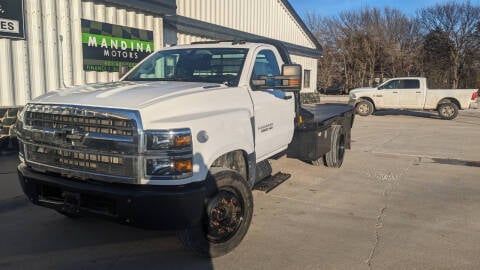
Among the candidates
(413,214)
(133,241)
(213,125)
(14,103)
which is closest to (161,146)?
(213,125)

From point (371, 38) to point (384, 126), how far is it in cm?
2813

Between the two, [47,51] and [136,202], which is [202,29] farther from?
[136,202]

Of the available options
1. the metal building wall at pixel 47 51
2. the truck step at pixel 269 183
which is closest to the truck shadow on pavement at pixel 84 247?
the truck step at pixel 269 183

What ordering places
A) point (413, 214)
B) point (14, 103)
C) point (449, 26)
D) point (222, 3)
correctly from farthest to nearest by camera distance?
point (449, 26), point (222, 3), point (14, 103), point (413, 214)

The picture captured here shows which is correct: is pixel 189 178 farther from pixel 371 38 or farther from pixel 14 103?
pixel 371 38

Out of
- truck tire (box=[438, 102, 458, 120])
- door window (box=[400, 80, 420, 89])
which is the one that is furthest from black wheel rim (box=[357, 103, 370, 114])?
truck tire (box=[438, 102, 458, 120])

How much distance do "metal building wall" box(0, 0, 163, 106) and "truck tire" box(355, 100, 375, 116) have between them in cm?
1409

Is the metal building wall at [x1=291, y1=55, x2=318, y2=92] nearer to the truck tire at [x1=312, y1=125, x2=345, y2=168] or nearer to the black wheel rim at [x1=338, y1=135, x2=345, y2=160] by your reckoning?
the black wheel rim at [x1=338, y1=135, x2=345, y2=160]

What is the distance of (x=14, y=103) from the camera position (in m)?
8.56

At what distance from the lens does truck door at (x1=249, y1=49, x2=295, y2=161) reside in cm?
495

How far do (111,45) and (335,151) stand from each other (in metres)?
6.20

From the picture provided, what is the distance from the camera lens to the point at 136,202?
11.1ft

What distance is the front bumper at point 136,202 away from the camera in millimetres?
3393

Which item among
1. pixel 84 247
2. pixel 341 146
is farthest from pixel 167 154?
pixel 341 146
